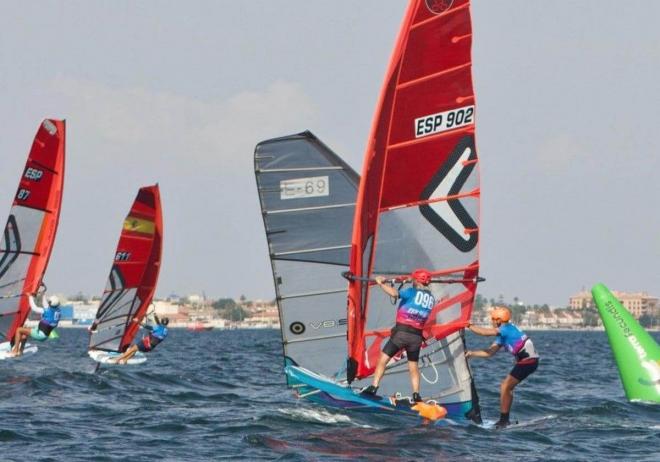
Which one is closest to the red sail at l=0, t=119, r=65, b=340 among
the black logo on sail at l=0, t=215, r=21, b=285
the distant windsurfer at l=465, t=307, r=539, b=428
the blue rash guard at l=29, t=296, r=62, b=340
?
the black logo on sail at l=0, t=215, r=21, b=285

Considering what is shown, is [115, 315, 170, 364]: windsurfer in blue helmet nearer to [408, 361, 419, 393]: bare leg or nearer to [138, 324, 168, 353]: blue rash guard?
[138, 324, 168, 353]: blue rash guard

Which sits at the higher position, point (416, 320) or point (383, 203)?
point (383, 203)

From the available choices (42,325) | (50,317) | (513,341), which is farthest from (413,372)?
(42,325)

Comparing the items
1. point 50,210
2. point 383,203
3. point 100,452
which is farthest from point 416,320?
point 50,210

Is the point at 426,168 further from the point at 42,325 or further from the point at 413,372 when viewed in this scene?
the point at 42,325

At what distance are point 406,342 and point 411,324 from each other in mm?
232

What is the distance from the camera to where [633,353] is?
1820 cm

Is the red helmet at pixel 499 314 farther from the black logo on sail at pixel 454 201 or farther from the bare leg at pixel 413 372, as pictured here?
the bare leg at pixel 413 372

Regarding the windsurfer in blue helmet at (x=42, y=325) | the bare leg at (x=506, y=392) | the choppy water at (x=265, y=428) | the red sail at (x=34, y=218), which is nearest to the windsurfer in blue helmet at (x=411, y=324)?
the choppy water at (x=265, y=428)

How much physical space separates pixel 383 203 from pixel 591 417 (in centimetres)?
471

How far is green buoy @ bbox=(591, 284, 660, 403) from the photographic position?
59.7 ft

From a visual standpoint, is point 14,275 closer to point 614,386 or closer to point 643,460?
point 614,386

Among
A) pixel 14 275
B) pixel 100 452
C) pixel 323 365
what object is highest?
pixel 14 275

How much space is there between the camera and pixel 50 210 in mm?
25516
